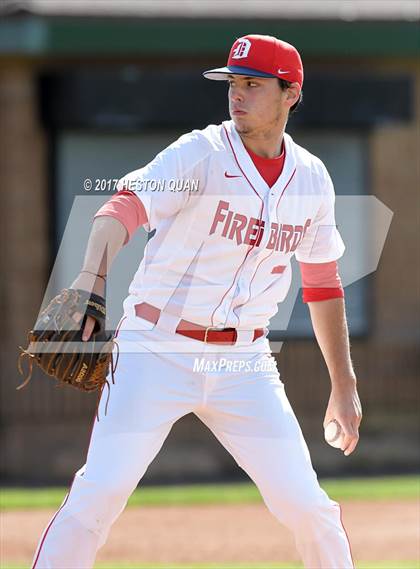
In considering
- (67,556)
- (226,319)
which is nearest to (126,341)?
(226,319)

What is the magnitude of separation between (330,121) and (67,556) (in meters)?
9.24

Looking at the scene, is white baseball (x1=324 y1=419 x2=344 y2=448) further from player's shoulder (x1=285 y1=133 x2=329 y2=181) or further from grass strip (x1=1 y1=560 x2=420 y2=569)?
grass strip (x1=1 y1=560 x2=420 y2=569)

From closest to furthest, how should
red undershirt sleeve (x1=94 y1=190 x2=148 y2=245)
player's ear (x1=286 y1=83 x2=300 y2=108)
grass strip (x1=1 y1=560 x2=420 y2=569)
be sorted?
red undershirt sleeve (x1=94 y1=190 x2=148 y2=245) → player's ear (x1=286 y1=83 x2=300 y2=108) → grass strip (x1=1 y1=560 x2=420 y2=569)

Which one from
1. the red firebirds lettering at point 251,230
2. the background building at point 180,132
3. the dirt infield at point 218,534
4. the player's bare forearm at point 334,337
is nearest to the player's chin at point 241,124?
the red firebirds lettering at point 251,230

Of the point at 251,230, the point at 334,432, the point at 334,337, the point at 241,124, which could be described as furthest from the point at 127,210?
the point at 334,432

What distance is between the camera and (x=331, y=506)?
4148mm

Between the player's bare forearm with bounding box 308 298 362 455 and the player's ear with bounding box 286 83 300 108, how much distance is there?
0.76 m

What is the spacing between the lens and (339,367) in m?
4.53

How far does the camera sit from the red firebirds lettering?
4168 mm

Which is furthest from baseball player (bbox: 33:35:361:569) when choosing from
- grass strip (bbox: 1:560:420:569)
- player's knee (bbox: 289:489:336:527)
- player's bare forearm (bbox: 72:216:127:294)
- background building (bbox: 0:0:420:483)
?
background building (bbox: 0:0:420:483)

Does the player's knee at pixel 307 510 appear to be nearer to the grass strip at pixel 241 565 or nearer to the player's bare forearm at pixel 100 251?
the player's bare forearm at pixel 100 251

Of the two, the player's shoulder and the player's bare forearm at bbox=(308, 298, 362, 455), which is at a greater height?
the player's shoulder

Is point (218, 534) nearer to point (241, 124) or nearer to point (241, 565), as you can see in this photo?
point (241, 565)

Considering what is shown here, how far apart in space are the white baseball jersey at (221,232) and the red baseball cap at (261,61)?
0.22 metres
